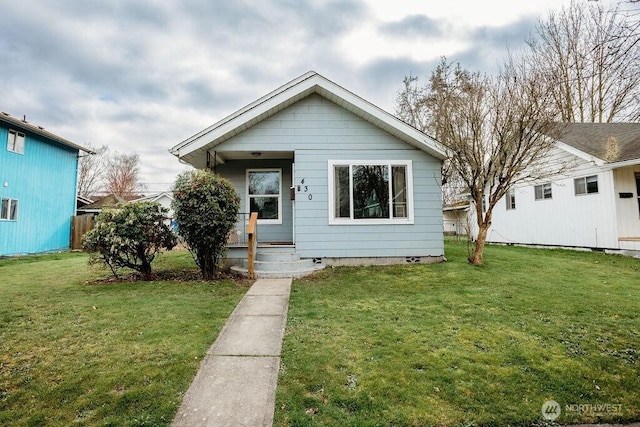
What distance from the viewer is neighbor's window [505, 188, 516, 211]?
15328mm

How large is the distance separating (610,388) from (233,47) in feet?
45.1

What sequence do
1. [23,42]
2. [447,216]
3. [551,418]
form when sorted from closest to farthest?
[551,418]
[23,42]
[447,216]

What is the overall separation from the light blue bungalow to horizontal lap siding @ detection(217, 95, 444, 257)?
3 cm

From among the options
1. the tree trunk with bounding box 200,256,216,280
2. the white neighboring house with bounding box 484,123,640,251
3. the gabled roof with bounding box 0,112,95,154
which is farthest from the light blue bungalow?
the gabled roof with bounding box 0,112,95,154

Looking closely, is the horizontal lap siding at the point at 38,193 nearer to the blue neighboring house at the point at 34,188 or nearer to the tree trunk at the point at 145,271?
the blue neighboring house at the point at 34,188

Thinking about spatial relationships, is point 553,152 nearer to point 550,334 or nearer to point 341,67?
point 341,67

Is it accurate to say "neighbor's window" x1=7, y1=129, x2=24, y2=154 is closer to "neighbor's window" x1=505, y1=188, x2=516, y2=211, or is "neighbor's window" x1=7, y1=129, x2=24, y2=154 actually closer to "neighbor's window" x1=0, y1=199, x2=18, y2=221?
"neighbor's window" x1=0, y1=199, x2=18, y2=221

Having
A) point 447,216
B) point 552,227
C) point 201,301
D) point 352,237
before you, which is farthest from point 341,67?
point 447,216

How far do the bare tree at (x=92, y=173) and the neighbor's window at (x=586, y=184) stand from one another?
121ft

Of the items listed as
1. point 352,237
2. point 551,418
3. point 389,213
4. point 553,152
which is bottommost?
point 551,418

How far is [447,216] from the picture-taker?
2794 centimetres

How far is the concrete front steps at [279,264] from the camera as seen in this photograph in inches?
304

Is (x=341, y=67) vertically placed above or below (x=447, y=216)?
above

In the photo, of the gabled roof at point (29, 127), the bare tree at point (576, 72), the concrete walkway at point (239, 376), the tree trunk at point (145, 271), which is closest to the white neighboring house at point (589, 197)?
the bare tree at point (576, 72)
